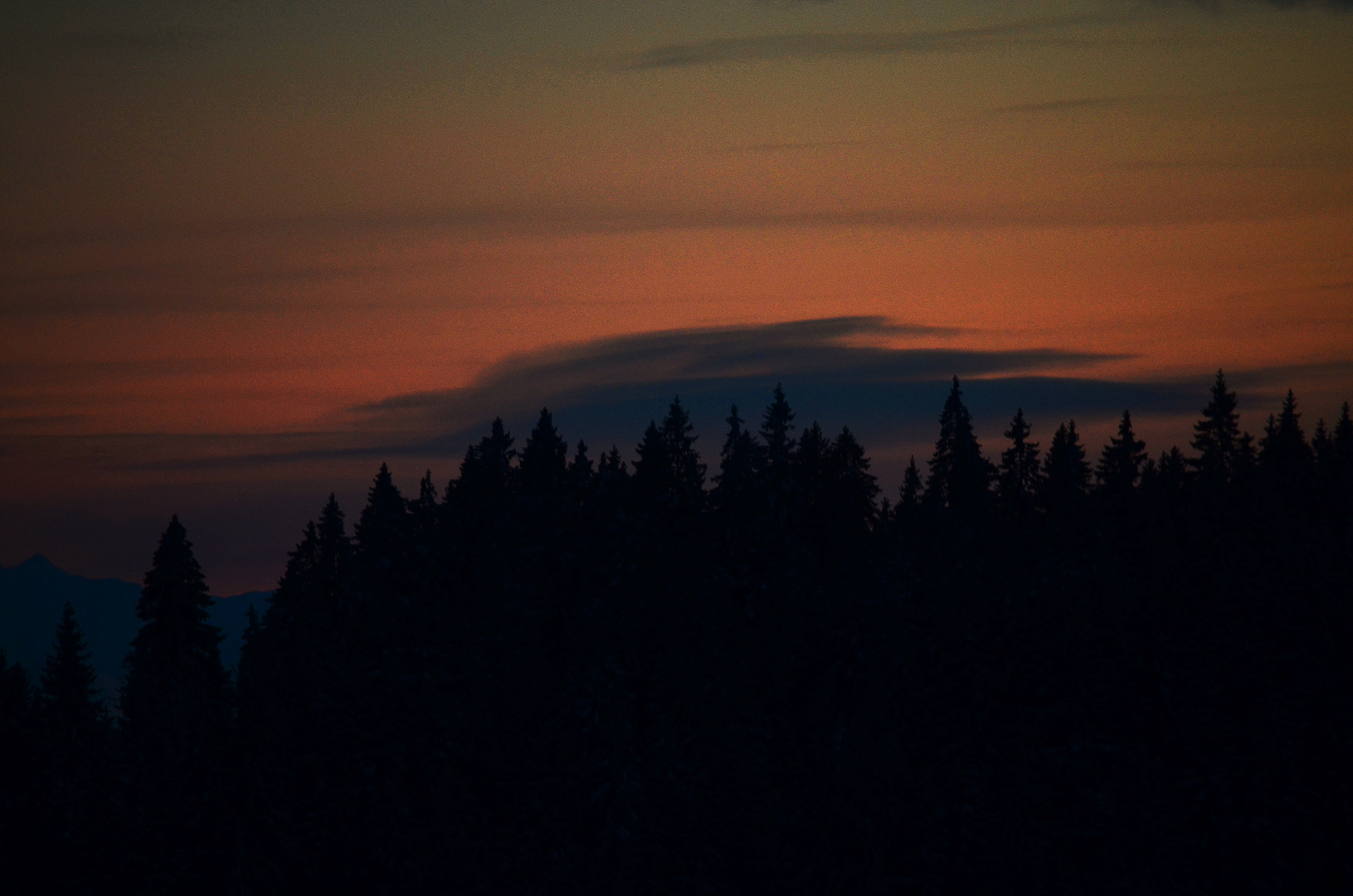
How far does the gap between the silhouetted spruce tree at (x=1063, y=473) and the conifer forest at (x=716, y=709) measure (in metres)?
15.7

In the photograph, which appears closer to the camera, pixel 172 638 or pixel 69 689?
pixel 69 689

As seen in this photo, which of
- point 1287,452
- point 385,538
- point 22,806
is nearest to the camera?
point 22,806

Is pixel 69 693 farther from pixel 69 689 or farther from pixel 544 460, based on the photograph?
pixel 544 460

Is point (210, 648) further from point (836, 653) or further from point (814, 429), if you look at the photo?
point (814, 429)

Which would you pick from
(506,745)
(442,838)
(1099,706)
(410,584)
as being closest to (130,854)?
(442,838)

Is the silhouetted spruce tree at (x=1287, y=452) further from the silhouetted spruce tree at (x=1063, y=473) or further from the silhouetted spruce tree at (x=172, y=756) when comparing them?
the silhouetted spruce tree at (x=172, y=756)

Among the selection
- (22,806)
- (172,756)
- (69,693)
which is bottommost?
(22,806)

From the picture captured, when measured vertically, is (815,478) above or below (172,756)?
above

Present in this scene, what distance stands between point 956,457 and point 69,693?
7421 centimetres

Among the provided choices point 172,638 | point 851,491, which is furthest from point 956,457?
point 172,638

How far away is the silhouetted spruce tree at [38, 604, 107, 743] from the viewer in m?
83.6

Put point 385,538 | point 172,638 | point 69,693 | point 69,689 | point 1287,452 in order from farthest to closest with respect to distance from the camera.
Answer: point 1287,452
point 385,538
point 172,638
point 69,689
point 69,693

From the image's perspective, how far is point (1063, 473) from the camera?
135500 millimetres

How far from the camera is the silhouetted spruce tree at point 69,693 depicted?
274 feet
